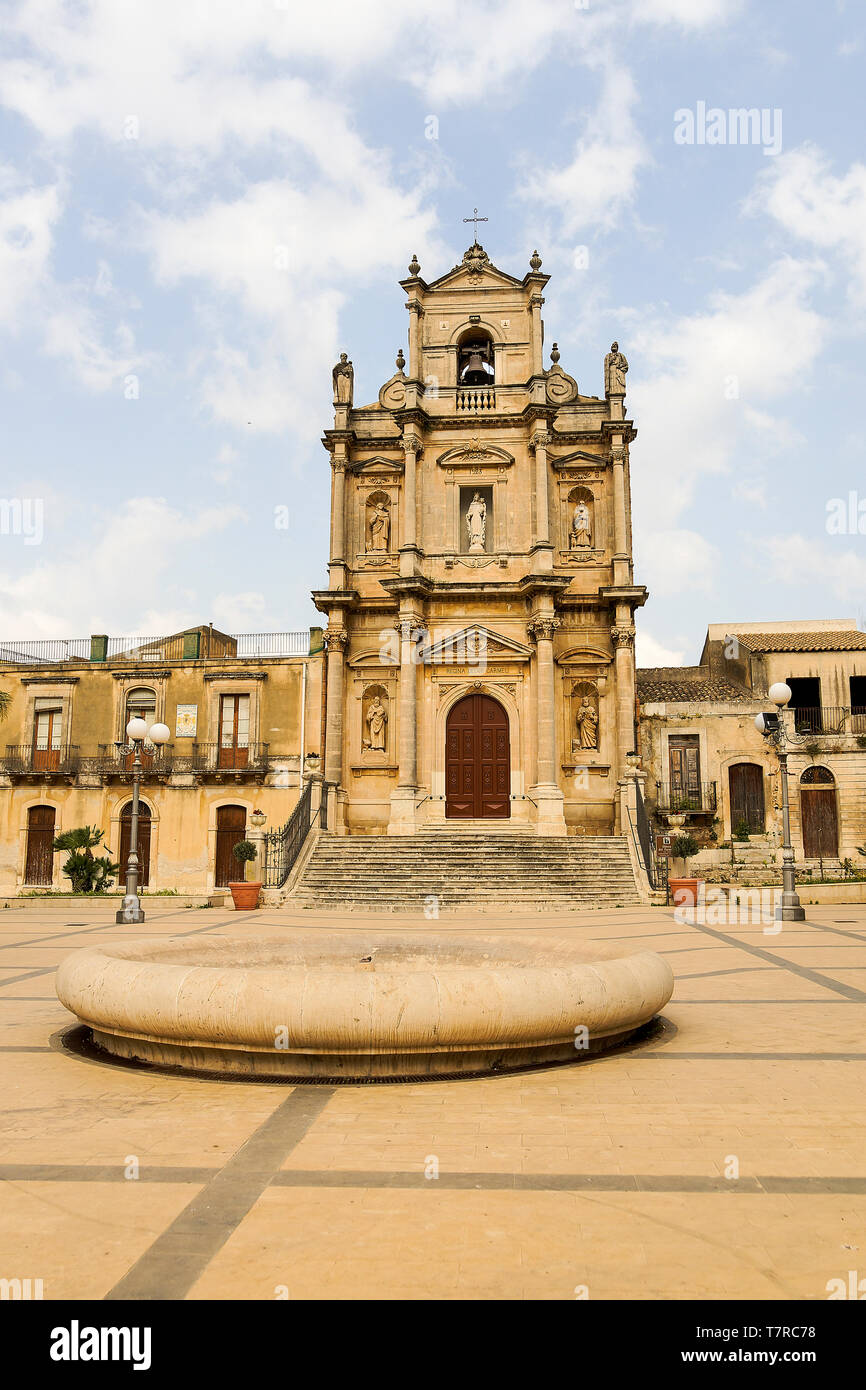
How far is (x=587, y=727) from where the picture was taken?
25.2 meters

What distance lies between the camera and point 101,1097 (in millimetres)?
5270

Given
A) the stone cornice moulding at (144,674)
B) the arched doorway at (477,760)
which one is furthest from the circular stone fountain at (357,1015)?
the stone cornice moulding at (144,674)

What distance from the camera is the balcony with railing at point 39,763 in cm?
3127

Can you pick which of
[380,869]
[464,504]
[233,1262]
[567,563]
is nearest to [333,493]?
[464,504]

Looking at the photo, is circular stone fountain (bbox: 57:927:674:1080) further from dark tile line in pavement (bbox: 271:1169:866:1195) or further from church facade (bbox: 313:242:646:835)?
church facade (bbox: 313:242:646:835)

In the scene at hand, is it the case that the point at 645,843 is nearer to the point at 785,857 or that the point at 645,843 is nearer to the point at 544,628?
the point at 785,857

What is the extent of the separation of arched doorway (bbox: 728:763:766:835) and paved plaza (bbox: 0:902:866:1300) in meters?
24.3

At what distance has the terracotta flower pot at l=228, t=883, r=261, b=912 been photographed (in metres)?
18.6

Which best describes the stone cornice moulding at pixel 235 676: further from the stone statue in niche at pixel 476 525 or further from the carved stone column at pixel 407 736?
the stone statue in niche at pixel 476 525

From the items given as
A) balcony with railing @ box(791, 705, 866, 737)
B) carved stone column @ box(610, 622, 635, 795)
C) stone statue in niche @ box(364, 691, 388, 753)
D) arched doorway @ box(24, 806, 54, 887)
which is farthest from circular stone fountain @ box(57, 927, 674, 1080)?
balcony with railing @ box(791, 705, 866, 737)

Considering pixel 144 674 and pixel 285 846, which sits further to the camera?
pixel 144 674

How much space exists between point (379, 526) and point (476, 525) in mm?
2737

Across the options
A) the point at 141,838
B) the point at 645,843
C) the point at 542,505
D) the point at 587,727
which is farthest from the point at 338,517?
the point at 141,838
